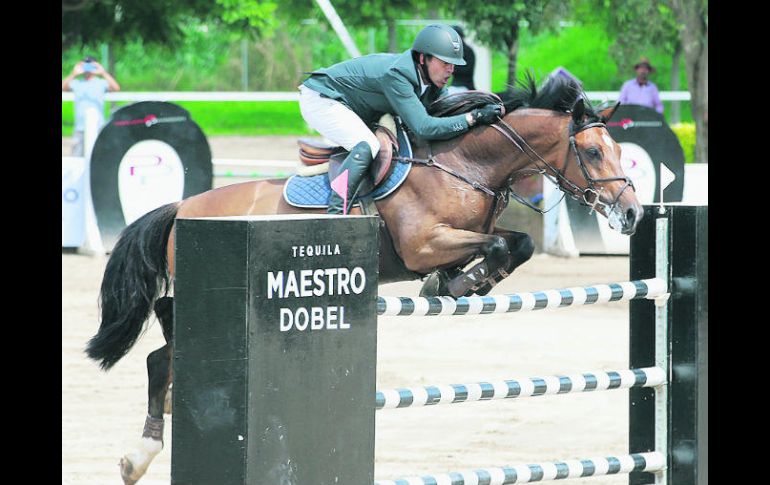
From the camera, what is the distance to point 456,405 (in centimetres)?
706

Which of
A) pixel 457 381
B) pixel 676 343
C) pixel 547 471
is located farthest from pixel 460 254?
pixel 457 381

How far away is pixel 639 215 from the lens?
4.76 m

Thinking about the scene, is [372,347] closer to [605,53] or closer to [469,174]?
[469,174]

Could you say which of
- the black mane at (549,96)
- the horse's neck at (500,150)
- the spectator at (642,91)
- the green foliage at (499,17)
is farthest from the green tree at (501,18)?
the horse's neck at (500,150)

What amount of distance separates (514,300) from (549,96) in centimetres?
155

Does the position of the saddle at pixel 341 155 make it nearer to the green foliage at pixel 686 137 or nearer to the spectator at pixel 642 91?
the spectator at pixel 642 91

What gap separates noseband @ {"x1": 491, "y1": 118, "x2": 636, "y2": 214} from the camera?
5.10m

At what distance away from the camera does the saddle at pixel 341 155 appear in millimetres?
5430

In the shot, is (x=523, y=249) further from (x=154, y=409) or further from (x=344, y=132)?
(x=154, y=409)

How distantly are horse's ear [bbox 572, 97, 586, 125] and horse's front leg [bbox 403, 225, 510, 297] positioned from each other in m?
0.59

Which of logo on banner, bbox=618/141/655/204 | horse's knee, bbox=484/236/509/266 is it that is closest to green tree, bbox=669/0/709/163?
logo on banner, bbox=618/141/655/204

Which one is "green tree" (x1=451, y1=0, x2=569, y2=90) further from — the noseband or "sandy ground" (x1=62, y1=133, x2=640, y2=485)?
the noseband

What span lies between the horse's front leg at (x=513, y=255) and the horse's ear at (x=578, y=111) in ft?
1.71
